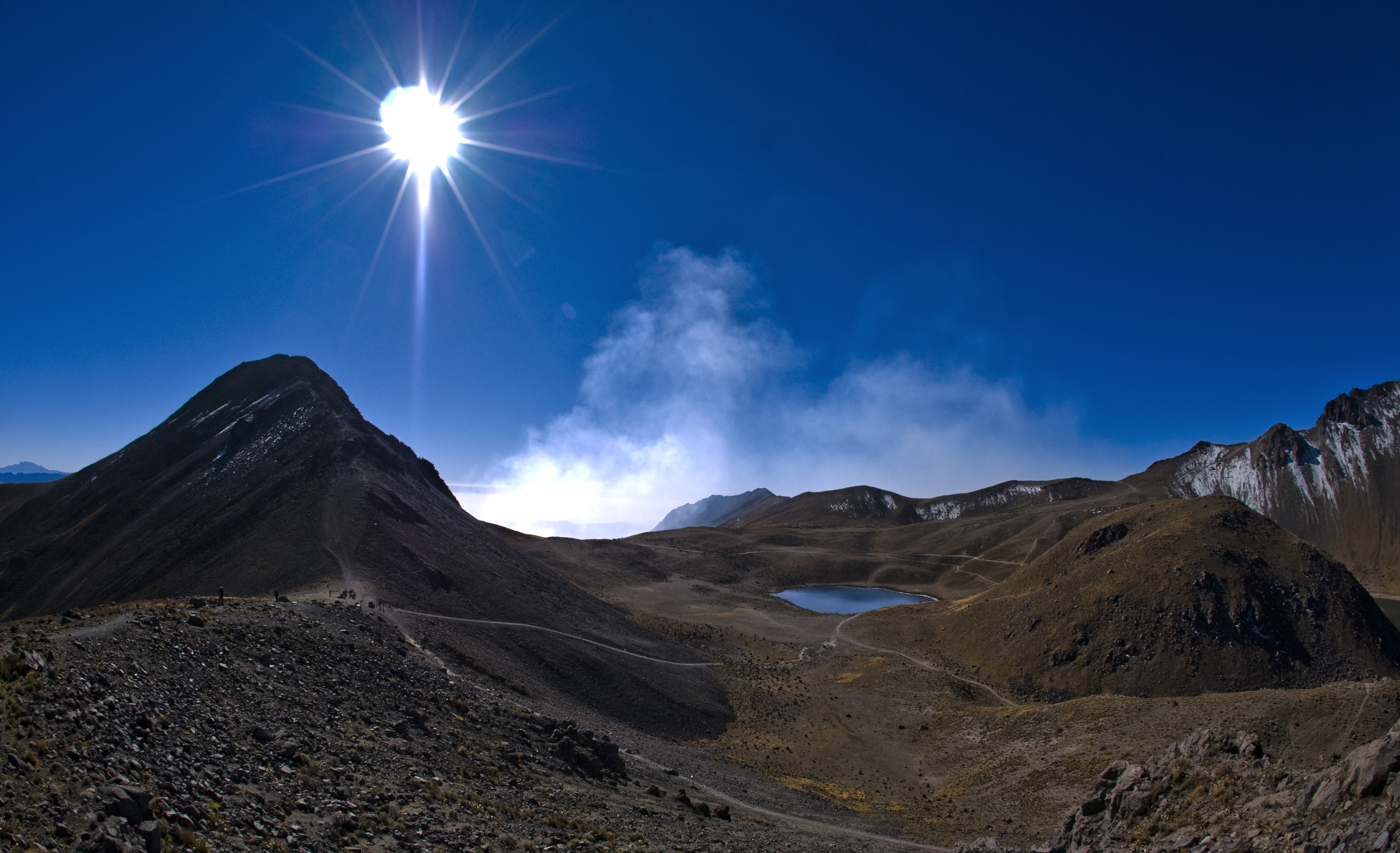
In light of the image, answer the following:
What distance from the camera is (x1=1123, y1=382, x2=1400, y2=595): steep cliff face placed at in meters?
127

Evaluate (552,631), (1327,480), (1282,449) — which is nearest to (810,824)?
(552,631)

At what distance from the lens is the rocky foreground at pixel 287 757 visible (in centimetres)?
921

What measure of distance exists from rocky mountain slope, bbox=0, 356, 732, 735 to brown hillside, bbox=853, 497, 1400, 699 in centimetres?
2753

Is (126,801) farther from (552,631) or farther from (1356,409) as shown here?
(1356,409)

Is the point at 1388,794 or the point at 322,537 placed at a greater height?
the point at 322,537

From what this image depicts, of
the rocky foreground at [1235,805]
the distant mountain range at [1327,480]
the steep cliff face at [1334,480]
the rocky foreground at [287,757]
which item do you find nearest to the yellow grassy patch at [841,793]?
the rocky foreground at [287,757]

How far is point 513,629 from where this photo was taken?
38969 mm

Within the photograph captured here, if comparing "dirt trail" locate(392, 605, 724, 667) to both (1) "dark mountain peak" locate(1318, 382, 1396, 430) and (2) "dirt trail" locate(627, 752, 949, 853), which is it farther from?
(1) "dark mountain peak" locate(1318, 382, 1396, 430)

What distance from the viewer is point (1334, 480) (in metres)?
141

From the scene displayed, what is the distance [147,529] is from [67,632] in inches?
1935

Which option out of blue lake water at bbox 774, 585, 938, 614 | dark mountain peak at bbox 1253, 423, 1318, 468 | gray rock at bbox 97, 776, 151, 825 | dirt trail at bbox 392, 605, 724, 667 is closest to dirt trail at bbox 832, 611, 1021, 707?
dirt trail at bbox 392, 605, 724, 667

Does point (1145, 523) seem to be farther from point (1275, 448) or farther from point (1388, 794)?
point (1275, 448)

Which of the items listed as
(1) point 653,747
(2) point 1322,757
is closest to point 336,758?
(1) point 653,747

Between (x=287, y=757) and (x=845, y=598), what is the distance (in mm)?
106991
